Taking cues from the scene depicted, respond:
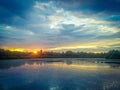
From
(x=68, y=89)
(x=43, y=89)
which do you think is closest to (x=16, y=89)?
(x=43, y=89)

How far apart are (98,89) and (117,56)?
101 m

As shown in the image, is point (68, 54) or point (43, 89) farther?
point (68, 54)

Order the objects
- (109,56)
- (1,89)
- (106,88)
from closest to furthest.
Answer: (1,89), (106,88), (109,56)

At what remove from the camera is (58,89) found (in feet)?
49.3

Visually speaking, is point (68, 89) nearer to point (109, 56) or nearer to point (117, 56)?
point (117, 56)

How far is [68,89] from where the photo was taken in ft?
50.2

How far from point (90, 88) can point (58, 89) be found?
3651mm

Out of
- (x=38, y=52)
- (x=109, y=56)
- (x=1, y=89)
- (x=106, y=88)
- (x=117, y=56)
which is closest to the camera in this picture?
(x=1, y=89)

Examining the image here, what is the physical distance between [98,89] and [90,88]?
0.89 metres

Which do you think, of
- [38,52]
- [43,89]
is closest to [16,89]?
[43,89]

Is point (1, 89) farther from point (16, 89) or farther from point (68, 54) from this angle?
point (68, 54)

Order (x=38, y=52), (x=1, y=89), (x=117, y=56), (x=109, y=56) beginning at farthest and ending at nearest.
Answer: (x=38, y=52)
(x=109, y=56)
(x=117, y=56)
(x=1, y=89)

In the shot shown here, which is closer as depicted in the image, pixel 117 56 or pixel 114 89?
pixel 114 89

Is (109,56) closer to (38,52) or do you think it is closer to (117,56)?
(117,56)
